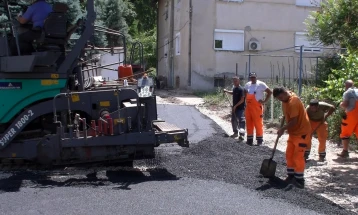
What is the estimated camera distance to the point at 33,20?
24.5ft

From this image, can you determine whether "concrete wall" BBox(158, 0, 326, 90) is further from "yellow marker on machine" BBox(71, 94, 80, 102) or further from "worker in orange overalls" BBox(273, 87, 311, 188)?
"yellow marker on machine" BBox(71, 94, 80, 102)

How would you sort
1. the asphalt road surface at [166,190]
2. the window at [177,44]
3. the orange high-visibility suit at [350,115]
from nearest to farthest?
the asphalt road surface at [166,190] < the orange high-visibility suit at [350,115] < the window at [177,44]

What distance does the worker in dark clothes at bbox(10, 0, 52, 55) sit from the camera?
24.4 ft

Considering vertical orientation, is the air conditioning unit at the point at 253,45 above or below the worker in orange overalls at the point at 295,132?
above

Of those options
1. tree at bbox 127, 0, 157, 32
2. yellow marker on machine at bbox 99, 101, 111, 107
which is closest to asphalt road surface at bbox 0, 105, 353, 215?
yellow marker on machine at bbox 99, 101, 111, 107

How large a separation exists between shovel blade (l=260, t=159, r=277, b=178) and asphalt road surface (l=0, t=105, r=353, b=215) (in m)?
0.11

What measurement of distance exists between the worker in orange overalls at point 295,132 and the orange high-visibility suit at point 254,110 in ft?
11.0

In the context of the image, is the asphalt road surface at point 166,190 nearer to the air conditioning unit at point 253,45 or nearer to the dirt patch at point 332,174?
the dirt patch at point 332,174

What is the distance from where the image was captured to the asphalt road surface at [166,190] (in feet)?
19.5

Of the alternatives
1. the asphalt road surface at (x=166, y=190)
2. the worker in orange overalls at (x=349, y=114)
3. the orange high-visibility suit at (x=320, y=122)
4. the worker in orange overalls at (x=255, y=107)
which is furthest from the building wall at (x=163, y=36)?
the asphalt road surface at (x=166, y=190)

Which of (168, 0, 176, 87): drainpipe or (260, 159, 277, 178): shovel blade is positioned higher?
(168, 0, 176, 87): drainpipe

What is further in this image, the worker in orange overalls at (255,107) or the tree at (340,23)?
the worker in orange overalls at (255,107)

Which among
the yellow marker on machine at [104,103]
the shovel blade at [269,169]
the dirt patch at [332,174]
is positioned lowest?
the dirt patch at [332,174]

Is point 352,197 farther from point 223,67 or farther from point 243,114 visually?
point 223,67
